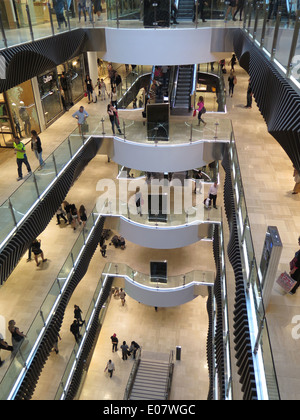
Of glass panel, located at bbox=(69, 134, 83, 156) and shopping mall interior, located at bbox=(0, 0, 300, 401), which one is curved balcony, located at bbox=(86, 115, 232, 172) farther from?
glass panel, located at bbox=(69, 134, 83, 156)

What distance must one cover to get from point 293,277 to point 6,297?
856 cm

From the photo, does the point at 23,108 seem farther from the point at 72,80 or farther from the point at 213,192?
the point at 213,192

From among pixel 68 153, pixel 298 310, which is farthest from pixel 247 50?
pixel 298 310

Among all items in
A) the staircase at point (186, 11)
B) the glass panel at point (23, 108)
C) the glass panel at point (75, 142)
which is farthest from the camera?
the staircase at point (186, 11)

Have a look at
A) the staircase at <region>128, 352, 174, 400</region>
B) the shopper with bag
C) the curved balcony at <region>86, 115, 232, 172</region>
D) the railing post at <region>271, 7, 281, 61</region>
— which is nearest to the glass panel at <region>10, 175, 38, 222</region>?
the curved balcony at <region>86, 115, 232, 172</region>

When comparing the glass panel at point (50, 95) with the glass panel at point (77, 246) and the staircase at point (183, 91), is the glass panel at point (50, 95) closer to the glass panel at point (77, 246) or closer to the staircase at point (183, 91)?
the staircase at point (183, 91)

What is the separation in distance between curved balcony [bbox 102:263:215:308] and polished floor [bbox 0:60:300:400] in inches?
43.0

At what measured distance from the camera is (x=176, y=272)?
16.3 metres

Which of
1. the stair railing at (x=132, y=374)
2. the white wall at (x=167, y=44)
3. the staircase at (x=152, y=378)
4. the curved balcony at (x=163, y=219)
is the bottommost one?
the staircase at (x=152, y=378)

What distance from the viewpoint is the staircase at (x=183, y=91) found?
17.5m

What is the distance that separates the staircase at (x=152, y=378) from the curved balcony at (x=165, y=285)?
2.84 meters

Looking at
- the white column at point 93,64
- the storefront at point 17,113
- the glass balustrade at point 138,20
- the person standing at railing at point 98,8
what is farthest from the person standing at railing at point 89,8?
the white column at point 93,64

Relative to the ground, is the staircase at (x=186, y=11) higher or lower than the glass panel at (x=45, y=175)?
higher

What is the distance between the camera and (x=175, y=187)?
1684cm
